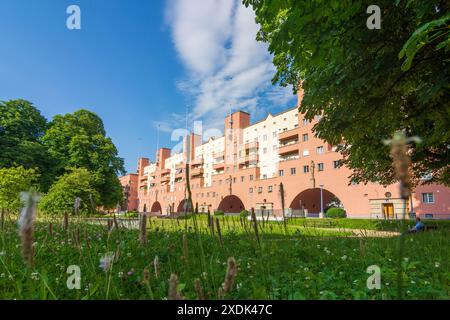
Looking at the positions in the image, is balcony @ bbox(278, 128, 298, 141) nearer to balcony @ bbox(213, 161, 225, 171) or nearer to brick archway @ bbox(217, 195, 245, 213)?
balcony @ bbox(213, 161, 225, 171)

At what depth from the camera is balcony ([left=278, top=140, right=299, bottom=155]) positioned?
A: 5310cm

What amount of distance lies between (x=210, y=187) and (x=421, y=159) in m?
61.3

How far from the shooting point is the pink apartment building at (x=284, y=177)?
39.2m

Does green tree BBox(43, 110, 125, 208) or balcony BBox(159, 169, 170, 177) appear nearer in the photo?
green tree BBox(43, 110, 125, 208)

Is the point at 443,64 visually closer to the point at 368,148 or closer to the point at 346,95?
the point at 346,95

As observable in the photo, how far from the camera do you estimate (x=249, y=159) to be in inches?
2623

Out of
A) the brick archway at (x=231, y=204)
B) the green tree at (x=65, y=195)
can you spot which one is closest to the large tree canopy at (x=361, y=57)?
the green tree at (x=65, y=195)

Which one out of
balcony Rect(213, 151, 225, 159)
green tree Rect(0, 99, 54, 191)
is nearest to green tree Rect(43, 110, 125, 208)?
green tree Rect(0, 99, 54, 191)

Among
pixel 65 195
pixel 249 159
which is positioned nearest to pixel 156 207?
pixel 249 159

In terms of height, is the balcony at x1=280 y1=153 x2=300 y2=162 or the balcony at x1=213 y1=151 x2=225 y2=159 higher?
the balcony at x1=213 y1=151 x2=225 y2=159

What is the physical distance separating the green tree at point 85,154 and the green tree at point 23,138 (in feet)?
4.60

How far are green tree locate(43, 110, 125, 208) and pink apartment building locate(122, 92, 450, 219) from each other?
761cm
